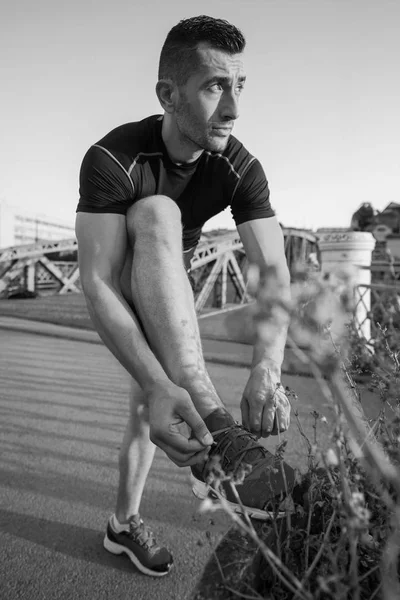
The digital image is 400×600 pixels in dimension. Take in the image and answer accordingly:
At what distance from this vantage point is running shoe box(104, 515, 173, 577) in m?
2.14

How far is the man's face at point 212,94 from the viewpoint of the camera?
1.85 metres

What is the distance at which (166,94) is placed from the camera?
200 centimetres

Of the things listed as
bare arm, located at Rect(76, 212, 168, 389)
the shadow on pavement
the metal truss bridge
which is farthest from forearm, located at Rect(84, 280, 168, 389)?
the metal truss bridge

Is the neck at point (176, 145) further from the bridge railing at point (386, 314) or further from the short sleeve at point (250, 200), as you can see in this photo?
the bridge railing at point (386, 314)

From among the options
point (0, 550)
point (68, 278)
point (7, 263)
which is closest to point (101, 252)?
point (0, 550)

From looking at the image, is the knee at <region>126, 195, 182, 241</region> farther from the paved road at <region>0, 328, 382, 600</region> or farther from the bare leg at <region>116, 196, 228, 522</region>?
the paved road at <region>0, 328, 382, 600</region>

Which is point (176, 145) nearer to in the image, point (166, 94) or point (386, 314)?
point (166, 94)

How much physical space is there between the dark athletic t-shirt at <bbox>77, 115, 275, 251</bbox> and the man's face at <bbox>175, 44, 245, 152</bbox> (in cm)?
27

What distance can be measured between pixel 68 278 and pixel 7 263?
237 centimetres

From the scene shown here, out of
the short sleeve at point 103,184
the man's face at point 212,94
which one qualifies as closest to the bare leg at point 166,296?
the short sleeve at point 103,184

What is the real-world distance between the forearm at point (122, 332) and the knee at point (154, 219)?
230 mm

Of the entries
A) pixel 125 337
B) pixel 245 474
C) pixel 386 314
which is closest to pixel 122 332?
pixel 125 337

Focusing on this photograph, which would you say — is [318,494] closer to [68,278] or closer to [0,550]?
[0,550]

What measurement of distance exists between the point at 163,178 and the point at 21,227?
2811 centimetres
